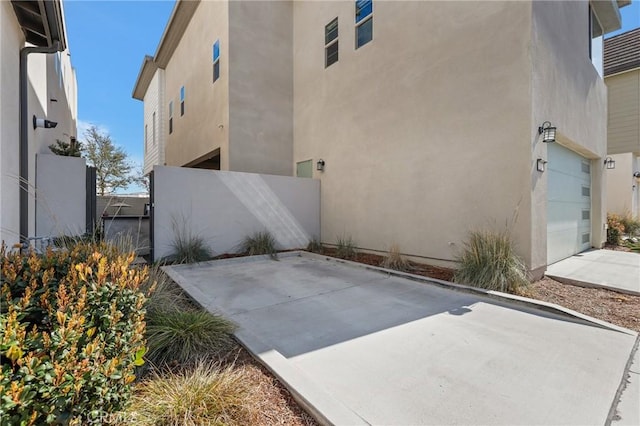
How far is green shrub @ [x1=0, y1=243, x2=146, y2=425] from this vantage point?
123 cm

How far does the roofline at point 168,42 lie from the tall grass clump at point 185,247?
9.65 m

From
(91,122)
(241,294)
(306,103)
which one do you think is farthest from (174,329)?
(91,122)

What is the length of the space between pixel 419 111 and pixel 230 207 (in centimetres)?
521

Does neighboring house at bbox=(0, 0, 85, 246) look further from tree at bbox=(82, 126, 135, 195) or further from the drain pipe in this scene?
tree at bbox=(82, 126, 135, 195)

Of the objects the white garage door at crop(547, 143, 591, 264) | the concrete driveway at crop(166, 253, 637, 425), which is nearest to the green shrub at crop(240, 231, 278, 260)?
the concrete driveway at crop(166, 253, 637, 425)

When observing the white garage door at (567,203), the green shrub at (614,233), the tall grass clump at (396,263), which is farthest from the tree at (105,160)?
the green shrub at (614,233)

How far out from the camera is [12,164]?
402cm

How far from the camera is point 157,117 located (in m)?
17.0

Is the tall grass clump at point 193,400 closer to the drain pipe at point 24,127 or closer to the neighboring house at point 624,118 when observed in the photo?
the drain pipe at point 24,127

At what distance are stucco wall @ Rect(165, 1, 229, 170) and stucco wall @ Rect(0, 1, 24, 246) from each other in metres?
5.17

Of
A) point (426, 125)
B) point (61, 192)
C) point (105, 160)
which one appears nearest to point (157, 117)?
point (105, 160)

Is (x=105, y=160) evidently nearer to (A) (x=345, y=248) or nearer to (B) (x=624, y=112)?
(A) (x=345, y=248)

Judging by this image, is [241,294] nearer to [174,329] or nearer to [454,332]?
[174,329]

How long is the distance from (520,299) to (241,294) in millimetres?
4043
